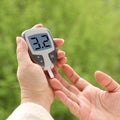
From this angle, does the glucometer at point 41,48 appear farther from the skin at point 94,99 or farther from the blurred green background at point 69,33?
the blurred green background at point 69,33

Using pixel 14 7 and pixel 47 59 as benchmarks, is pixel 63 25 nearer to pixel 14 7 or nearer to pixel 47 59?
pixel 14 7

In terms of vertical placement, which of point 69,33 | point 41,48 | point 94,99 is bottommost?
point 69,33

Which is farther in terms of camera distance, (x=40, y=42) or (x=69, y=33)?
(x=69, y=33)

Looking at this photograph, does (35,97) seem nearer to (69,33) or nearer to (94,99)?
(94,99)

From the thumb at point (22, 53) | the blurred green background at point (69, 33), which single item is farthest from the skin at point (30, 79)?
the blurred green background at point (69, 33)

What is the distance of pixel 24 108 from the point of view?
37.1 inches

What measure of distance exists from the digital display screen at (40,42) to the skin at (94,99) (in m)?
0.08

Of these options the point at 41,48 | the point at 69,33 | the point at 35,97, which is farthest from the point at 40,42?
the point at 69,33

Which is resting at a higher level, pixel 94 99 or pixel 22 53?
pixel 22 53

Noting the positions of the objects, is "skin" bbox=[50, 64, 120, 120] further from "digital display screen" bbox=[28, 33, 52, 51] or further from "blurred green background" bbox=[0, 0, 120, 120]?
"blurred green background" bbox=[0, 0, 120, 120]

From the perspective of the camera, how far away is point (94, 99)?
103cm

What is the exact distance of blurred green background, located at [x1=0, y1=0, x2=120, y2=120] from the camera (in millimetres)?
1804

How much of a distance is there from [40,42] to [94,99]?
0.19m

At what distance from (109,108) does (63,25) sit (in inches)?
41.6
